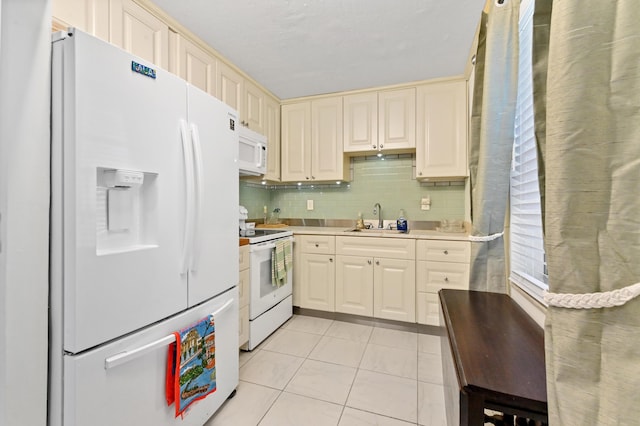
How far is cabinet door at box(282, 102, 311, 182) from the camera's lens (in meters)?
3.22

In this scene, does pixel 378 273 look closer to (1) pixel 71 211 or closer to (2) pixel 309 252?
(2) pixel 309 252

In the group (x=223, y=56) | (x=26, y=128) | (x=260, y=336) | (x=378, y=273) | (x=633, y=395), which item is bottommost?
(x=260, y=336)

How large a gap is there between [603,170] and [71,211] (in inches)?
55.2

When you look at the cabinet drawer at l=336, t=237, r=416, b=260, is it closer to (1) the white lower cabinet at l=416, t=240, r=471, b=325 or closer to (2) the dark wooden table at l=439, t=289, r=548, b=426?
(1) the white lower cabinet at l=416, t=240, r=471, b=325

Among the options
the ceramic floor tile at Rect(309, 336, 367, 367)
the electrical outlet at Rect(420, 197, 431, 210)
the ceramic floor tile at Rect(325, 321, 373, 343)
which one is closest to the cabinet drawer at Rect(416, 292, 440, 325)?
the ceramic floor tile at Rect(325, 321, 373, 343)

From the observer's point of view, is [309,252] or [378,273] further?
[309,252]

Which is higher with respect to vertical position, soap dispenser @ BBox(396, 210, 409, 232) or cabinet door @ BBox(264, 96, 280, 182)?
cabinet door @ BBox(264, 96, 280, 182)

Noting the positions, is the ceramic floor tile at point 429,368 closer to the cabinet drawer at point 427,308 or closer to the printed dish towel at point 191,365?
the cabinet drawer at point 427,308

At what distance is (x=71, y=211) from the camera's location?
92cm

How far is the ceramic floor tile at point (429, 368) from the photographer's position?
188 cm

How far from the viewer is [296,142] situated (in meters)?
3.26

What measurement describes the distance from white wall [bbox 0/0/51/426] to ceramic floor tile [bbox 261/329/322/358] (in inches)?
60.3

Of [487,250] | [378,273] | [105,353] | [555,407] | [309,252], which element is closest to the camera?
[555,407]

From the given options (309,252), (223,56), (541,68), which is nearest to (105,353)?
(541,68)
